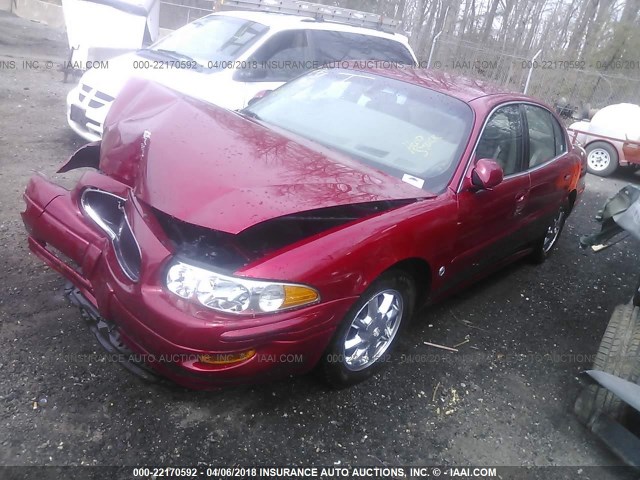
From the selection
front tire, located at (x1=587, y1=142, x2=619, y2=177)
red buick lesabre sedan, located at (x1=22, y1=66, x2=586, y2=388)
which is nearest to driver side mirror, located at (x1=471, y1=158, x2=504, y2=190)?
red buick lesabre sedan, located at (x1=22, y1=66, x2=586, y2=388)

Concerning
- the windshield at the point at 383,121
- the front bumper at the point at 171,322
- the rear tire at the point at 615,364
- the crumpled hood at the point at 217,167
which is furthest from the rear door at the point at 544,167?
the front bumper at the point at 171,322

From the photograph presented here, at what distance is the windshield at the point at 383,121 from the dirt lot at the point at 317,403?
1.17 metres

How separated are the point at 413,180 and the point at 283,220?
1041mm

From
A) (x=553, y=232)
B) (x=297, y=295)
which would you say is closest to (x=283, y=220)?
(x=297, y=295)

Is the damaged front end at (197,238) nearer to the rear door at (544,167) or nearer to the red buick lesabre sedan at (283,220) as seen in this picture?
the red buick lesabre sedan at (283,220)

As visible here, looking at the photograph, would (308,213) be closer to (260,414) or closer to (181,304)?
(181,304)

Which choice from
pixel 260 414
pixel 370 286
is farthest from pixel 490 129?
pixel 260 414

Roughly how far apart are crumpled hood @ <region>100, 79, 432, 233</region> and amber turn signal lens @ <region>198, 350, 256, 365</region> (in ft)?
1.76

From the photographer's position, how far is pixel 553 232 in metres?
5.05

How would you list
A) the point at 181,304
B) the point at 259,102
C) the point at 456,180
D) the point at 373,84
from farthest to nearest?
the point at 259,102, the point at 373,84, the point at 456,180, the point at 181,304

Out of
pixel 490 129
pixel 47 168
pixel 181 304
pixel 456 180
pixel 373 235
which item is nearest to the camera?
pixel 181 304

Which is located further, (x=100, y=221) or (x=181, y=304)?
(x=100, y=221)

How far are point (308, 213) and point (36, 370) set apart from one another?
5.26 ft

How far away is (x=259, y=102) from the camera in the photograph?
156 inches
